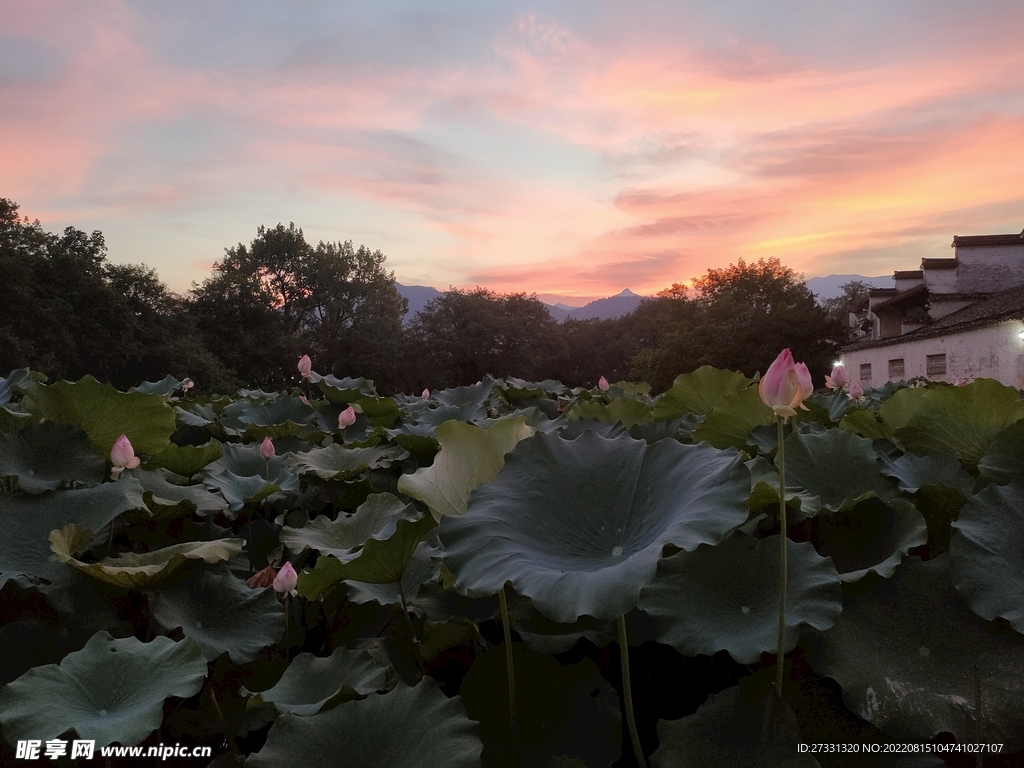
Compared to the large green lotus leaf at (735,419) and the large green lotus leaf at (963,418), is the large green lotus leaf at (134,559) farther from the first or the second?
the large green lotus leaf at (963,418)

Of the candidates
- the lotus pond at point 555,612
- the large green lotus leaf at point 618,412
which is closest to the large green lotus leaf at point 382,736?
the lotus pond at point 555,612

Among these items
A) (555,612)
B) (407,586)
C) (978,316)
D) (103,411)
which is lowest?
(407,586)

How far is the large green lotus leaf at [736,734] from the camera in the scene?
2.85 ft

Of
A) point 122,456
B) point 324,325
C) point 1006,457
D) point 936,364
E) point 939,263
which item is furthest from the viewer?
point 324,325

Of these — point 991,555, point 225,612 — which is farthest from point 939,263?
point 225,612

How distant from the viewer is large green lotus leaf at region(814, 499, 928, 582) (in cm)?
112

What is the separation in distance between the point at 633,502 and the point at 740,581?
21 centimetres

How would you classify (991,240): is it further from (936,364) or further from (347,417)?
(347,417)

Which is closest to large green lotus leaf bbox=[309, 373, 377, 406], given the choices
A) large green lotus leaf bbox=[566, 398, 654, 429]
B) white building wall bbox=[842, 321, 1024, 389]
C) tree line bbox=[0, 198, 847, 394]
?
large green lotus leaf bbox=[566, 398, 654, 429]

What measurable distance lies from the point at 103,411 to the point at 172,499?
36cm

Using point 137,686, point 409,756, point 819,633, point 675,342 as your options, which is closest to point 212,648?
point 137,686

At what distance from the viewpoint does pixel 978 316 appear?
20.3 metres

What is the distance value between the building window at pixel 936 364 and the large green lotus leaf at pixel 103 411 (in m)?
23.5

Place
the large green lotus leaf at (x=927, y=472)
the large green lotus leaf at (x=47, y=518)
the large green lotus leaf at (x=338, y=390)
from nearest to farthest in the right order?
the large green lotus leaf at (x=47, y=518) < the large green lotus leaf at (x=927, y=472) < the large green lotus leaf at (x=338, y=390)
